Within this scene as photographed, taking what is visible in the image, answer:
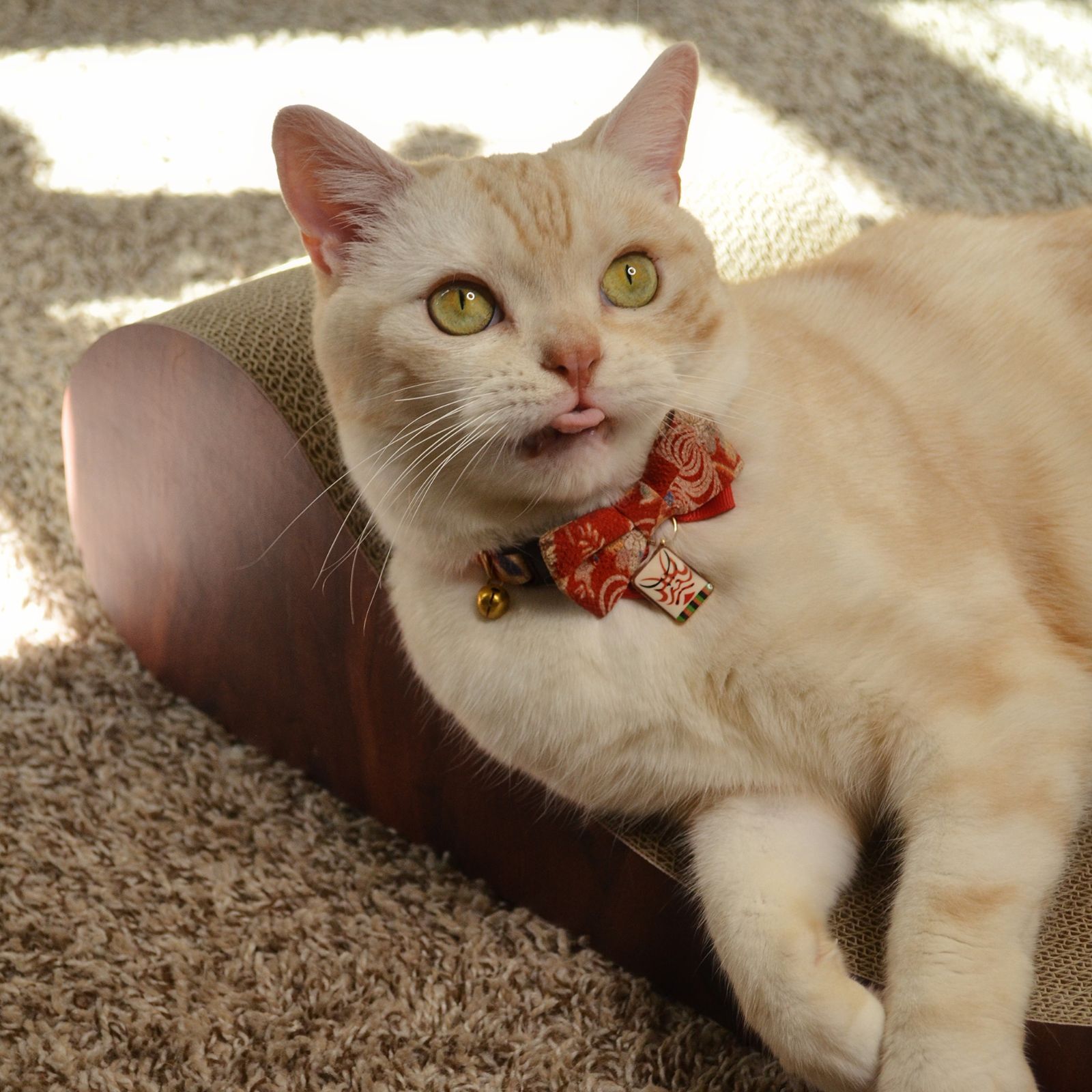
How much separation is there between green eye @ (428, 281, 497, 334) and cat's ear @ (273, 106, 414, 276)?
15cm

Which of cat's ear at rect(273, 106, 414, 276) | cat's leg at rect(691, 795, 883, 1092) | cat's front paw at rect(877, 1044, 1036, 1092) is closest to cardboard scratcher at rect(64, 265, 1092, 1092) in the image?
cat's leg at rect(691, 795, 883, 1092)

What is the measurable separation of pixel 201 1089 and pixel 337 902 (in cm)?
29

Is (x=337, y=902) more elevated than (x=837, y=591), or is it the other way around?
(x=837, y=591)

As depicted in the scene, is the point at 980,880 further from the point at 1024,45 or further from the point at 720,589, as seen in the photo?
the point at 1024,45

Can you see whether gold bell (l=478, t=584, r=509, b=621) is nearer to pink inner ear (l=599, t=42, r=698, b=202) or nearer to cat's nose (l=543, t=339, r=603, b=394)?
cat's nose (l=543, t=339, r=603, b=394)

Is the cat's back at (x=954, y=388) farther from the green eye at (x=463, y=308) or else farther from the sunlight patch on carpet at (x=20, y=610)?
the sunlight patch on carpet at (x=20, y=610)

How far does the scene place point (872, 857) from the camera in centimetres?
120

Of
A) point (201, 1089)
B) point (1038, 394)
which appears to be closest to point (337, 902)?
point (201, 1089)

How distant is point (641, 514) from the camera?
107 cm

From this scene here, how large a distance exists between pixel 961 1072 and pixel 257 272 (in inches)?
83.4

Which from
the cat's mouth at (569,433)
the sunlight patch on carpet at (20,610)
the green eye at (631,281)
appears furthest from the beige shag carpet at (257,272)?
the green eye at (631,281)

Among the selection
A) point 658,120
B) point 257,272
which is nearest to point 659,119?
point 658,120

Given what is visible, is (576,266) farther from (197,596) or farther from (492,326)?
(197,596)

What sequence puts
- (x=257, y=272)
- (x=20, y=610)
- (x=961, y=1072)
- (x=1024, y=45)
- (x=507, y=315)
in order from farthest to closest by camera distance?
(x=1024, y=45) → (x=257, y=272) → (x=20, y=610) → (x=507, y=315) → (x=961, y=1072)
